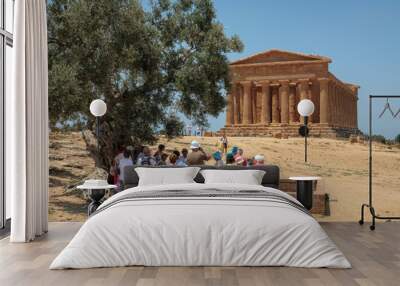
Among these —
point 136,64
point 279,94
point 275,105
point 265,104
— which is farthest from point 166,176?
point 275,105

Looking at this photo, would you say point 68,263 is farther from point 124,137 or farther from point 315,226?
point 124,137

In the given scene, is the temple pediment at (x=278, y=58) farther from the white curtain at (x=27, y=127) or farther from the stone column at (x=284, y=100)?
the white curtain at (x=27, y=127)

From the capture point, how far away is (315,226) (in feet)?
14.7

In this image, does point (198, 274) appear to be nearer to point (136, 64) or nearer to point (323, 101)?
point (136, 64)

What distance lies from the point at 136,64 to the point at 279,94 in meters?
23.8

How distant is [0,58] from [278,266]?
14.1 feet

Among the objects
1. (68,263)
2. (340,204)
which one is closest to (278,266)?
(68,263)

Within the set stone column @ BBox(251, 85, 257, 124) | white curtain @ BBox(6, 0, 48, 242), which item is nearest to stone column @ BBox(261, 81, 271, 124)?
stone column @ BBox(251, 85, 257, 124)

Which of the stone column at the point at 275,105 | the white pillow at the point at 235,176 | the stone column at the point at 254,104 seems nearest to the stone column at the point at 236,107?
the stone column at the point at 254,104

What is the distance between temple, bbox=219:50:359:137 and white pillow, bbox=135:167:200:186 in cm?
2205

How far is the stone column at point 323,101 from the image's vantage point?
30.8m

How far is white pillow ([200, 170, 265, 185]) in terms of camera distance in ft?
21.1

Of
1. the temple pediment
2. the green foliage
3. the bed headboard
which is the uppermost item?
the temple pediment

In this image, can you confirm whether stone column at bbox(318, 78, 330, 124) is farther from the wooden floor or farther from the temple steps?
the wooden floor
